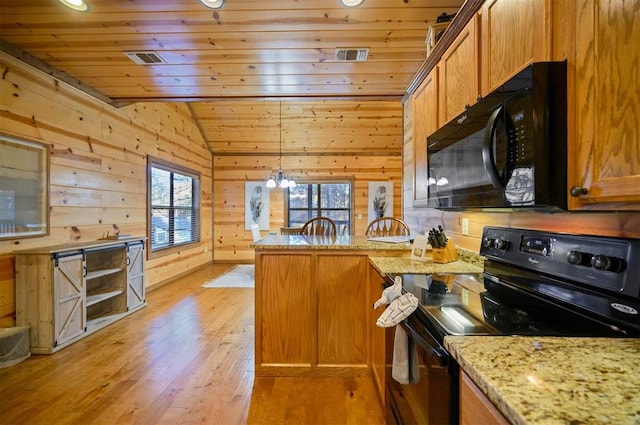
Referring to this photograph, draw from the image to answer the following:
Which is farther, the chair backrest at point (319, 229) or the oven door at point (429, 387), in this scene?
the chair backrest at point (319, 229)

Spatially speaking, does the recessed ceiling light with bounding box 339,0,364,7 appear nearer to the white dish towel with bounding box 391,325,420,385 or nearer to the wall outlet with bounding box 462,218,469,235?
the wall outlet with bounding box 462,218,469,235

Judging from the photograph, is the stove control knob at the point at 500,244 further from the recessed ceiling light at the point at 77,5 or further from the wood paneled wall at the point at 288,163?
the wood paneled wall at the point at 288,163

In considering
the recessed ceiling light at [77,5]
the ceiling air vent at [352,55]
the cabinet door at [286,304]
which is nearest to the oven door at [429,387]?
the cabinet door at [286,304]

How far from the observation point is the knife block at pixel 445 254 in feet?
5.86

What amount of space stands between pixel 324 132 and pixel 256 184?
1916 mm

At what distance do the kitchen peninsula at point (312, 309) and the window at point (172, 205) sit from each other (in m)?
3.15

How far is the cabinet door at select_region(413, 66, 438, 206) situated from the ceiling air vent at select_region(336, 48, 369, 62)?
77 cm

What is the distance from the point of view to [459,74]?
4.72ft

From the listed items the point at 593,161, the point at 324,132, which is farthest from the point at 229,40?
the point at 324,132

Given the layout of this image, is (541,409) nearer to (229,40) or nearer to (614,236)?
(614,236)

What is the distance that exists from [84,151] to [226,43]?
2118 mm

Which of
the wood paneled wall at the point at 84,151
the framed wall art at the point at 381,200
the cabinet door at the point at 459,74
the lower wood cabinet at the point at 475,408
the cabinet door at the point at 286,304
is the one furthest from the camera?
the framed wall art at the point at 381,200

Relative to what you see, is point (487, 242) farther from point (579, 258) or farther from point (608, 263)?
point (608, 263)

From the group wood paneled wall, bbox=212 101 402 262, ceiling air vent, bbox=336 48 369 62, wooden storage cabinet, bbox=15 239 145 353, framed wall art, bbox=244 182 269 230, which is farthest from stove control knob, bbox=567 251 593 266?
framed wall art, bbox=244 182 269 230
